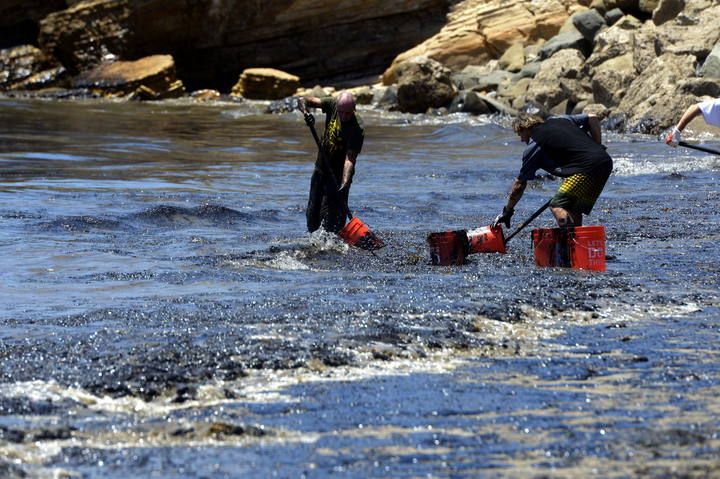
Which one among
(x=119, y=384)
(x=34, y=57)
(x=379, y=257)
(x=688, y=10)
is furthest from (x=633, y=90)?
(x=34, y=57)

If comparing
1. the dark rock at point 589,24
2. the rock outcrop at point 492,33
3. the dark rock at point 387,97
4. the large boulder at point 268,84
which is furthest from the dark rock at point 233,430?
the large boulder at point 268,84

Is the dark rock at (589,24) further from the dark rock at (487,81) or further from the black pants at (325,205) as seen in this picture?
the black pants at (325,205)

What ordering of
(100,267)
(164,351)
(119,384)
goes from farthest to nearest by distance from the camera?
(100,267) < (164,351) < (119,384)

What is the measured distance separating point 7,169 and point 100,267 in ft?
26.9

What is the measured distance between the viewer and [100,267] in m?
9.45

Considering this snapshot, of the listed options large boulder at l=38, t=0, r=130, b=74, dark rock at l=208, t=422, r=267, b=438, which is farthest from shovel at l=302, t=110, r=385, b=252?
large boulder at l=38, t=0, r=130, b=74

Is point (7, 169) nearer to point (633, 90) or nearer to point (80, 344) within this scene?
point (80, 344)

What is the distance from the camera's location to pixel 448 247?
9.38 m

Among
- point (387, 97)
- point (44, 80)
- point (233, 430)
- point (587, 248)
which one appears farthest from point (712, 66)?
point (44, 80)

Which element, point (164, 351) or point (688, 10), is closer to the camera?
point (164, 351)

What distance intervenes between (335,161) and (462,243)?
1.81 meters

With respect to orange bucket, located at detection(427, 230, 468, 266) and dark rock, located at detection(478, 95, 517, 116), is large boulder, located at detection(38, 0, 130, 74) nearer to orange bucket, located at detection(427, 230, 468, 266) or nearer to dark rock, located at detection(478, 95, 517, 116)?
dark rock, located at detection(478, 95, 517, 116)

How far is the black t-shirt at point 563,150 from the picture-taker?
9.33 metres

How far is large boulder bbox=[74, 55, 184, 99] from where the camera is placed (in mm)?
37125
